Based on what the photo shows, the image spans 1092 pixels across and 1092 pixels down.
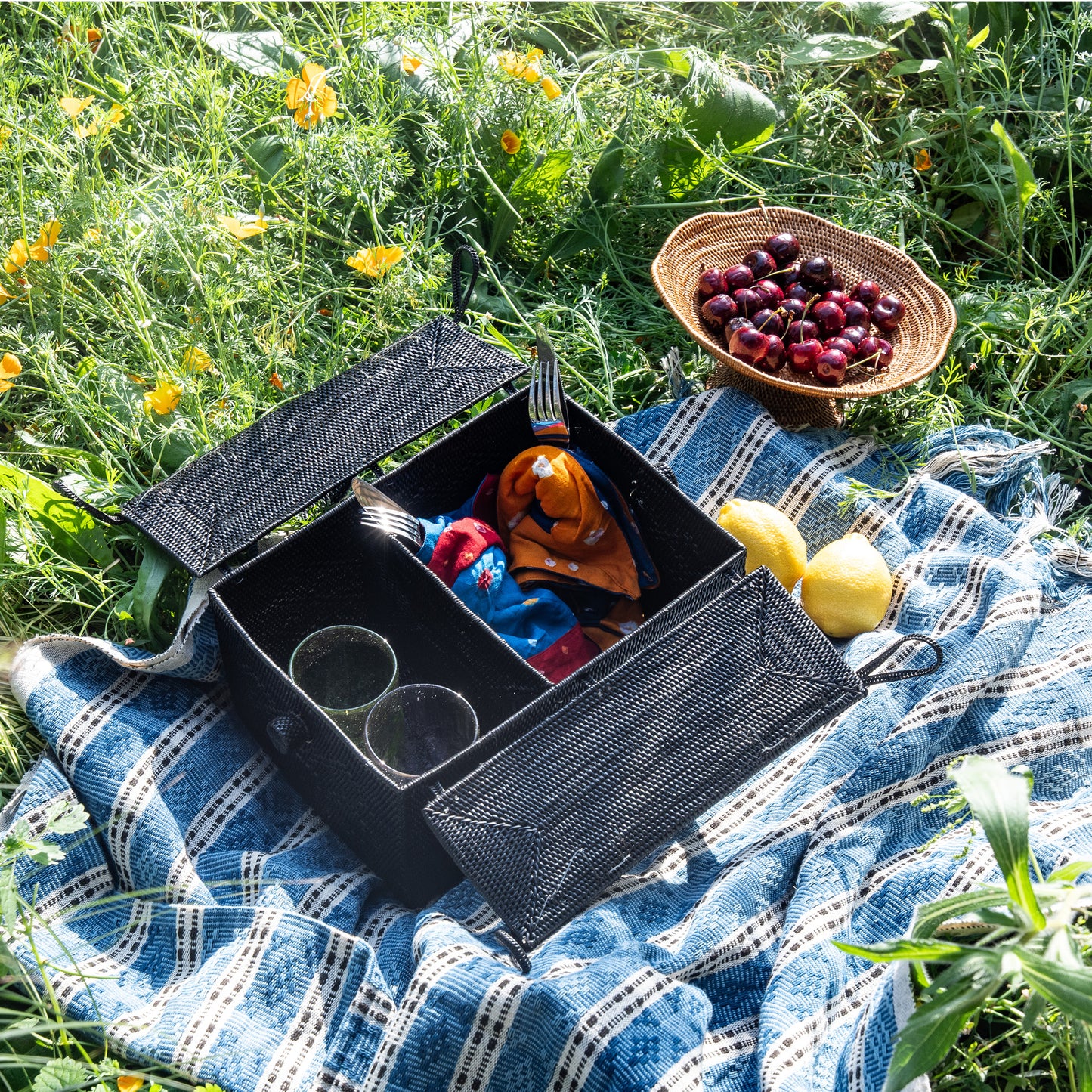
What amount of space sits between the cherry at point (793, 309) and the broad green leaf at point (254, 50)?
4.78 feet

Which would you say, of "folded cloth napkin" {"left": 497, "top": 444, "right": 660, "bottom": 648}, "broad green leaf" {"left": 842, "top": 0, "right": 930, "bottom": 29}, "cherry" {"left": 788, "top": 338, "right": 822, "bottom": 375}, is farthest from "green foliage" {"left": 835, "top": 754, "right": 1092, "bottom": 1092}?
"broad green leaf" {"left": 842, "top": 0, "right": 930, "bottom": 29}

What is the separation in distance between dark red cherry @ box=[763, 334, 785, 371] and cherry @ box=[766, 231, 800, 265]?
27 centimetres

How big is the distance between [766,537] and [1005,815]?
0.93 meters

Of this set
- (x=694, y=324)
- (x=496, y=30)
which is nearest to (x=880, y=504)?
(x=694, y=324)

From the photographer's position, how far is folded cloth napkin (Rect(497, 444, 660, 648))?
6.01 ft

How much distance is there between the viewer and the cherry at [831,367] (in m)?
2.19

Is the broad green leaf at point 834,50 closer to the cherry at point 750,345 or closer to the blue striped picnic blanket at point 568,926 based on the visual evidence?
the cherry at point 750,345

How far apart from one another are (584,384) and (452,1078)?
57.8 inches

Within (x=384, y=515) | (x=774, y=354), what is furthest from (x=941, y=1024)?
(x=774, y=354)

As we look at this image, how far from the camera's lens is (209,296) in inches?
86.3

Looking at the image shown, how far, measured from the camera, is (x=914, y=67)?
299 cm

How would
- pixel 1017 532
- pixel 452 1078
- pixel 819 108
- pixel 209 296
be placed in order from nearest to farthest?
pixel 452 1078 → pixel 1017 532 → pixel 209 296 → pixel 819 108

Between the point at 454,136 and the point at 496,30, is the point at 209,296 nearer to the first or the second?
the point at 454,136

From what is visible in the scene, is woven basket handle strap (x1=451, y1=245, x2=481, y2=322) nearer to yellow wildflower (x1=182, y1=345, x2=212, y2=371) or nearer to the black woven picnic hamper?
the black woven picnic hamper
